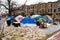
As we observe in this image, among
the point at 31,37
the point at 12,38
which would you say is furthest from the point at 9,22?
the point at 12,38

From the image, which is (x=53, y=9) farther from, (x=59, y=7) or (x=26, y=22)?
(x=26, y=22)

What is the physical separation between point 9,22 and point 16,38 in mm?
4374

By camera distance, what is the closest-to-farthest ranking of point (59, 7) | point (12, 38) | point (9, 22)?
point (12, 38), point (9, 22), point (59, 7)

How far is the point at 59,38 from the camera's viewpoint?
416 centimetres

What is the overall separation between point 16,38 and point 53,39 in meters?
0.89

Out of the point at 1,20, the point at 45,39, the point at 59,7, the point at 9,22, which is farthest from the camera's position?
the point at 59,7

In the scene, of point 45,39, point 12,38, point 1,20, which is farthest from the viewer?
point 45,39

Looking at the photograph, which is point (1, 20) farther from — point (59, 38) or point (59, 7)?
point (59, 7)

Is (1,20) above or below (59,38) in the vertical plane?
above

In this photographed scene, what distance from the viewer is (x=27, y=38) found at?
464 centimetres

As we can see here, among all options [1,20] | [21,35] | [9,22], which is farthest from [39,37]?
[9,22]

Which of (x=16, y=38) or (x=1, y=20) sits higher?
(x=1, y=20)

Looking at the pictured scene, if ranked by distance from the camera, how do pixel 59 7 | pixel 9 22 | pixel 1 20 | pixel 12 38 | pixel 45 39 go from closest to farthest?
1. pixel 1 20
2. pixel 12 38
3. pixel 45 39
4. pixel 9 22
5. pixel 59 7

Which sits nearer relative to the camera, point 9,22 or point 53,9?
point 9,22
